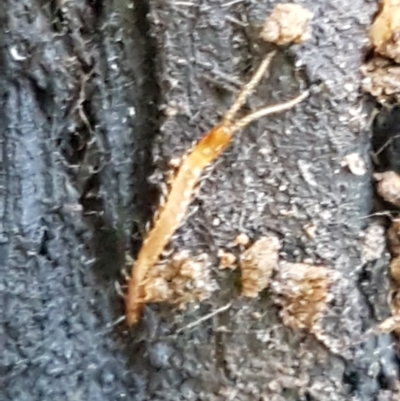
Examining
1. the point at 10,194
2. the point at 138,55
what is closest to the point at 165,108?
the point at 138,55

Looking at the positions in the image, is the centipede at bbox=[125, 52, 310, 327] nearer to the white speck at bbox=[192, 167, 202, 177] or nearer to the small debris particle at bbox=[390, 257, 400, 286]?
the white speck at bbox=[192, 167, 202, 177]

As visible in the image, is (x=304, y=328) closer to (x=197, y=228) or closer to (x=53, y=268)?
(x=197, y=228)

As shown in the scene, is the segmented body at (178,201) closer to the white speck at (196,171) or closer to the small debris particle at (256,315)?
the white speck at (196,171)

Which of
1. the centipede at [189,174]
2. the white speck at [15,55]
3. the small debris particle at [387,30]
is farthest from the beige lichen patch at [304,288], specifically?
the white speck at [15,55]

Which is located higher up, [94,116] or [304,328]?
[94,116]

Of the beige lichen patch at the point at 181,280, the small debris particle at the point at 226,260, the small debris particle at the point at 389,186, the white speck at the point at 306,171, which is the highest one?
the white speck at the point at 306,171

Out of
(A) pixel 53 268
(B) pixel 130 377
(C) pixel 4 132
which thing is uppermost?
(C) pixel 4 132
